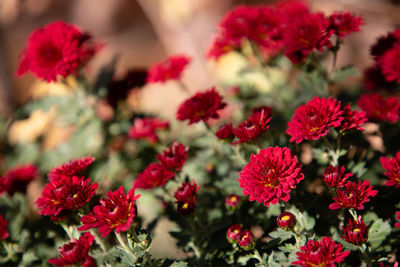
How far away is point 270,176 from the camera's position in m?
0.76

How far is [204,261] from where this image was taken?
0.94 meters

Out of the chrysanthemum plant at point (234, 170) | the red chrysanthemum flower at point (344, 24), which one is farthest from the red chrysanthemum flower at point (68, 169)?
the red chrysanthemum flower at point (344, 24)

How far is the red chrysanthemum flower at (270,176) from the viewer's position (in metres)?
0.75

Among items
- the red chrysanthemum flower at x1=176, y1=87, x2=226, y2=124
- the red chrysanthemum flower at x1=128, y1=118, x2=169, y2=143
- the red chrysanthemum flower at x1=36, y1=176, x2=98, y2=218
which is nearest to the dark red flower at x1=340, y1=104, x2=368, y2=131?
the red chrysanthemum flower at x1=176, y1=87, x2=226, y2=124

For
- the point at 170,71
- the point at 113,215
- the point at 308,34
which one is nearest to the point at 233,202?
the point at 113,215

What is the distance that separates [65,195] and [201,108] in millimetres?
413

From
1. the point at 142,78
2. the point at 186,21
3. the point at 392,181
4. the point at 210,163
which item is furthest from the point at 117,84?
the point at 186,21

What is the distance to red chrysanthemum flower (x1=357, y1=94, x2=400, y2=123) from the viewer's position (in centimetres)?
103

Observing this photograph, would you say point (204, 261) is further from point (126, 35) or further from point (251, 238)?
point (126, 35)

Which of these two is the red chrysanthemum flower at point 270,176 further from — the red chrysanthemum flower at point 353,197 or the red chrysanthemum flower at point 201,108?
the red chrysanthemum flower at point 201,108

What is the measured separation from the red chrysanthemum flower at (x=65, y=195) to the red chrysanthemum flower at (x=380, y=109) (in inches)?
31.1

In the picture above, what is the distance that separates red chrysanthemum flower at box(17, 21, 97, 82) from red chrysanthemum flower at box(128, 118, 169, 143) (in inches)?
12.3

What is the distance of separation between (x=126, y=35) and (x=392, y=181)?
247cm

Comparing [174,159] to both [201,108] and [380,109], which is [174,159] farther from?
[380,109]
